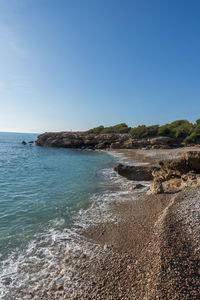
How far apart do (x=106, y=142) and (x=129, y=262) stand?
54171 mm

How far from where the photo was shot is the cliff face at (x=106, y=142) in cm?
5147

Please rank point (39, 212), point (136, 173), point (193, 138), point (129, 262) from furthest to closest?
point (193, 138), point (136, 173), point (39, 212), point (129, 262)

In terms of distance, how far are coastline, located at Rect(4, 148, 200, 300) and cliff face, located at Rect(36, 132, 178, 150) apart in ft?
143

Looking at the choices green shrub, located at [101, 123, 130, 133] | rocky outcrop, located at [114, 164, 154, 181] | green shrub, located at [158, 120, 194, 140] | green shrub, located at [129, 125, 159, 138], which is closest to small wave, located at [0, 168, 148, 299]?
rocky outcrop, located at [114, 164, 154, 181]

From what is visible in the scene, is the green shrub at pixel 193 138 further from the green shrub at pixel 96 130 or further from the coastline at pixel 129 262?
the coastline at pixel 129 262

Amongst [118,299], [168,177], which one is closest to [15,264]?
[118,299]

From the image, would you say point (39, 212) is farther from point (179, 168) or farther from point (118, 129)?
point (118, 129)

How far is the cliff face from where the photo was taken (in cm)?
5147

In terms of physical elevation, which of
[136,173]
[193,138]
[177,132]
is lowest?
[136,173]

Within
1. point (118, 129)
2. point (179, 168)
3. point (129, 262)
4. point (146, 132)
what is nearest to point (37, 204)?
point (129, 262)

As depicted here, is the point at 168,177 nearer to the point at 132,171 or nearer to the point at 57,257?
the point at 132,171

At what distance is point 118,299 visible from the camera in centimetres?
397

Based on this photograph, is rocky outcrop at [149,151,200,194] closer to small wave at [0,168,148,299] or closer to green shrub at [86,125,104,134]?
small wave at [0,168,148,299]

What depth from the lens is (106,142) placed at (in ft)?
194
